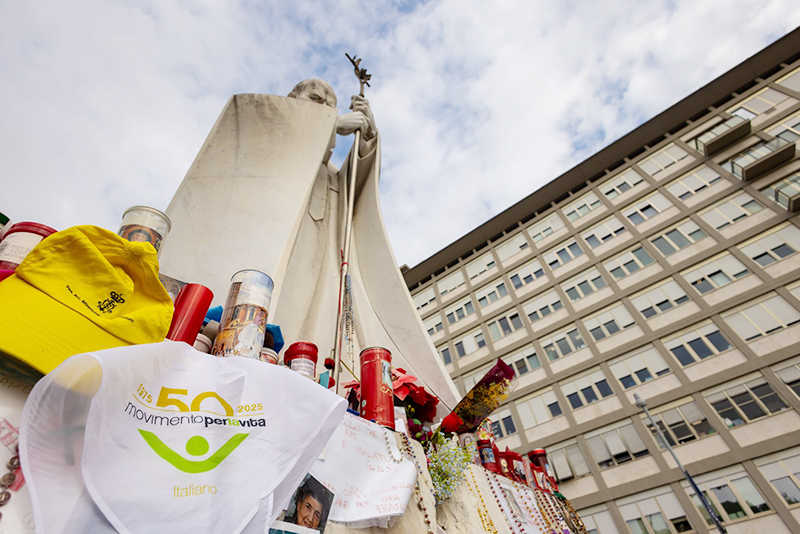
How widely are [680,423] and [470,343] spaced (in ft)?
25.9

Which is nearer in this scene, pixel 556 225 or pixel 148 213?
pixel 148 213

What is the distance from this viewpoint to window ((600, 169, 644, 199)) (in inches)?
677

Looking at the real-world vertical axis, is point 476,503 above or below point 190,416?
above

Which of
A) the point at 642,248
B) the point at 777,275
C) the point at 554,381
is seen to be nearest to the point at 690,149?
the point at 642,248

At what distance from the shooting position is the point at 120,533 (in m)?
0.84

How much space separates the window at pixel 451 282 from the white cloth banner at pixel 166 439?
63.2 feet

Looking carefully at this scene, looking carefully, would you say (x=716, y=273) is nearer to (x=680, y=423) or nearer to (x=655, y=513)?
(x=680, y=423)

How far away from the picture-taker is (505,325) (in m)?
17.2

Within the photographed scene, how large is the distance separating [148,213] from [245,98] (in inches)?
136

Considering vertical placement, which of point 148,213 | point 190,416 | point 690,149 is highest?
point 690,149

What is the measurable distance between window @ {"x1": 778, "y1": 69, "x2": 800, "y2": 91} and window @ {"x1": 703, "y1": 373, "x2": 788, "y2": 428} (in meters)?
11.2

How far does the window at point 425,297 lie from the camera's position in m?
21.0

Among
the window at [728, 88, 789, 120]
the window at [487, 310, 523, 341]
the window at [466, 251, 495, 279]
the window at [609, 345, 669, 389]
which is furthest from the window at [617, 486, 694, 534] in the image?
the window at [728, 88, 789, 120]

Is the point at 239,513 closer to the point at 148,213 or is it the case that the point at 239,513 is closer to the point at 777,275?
the point at 148,213
